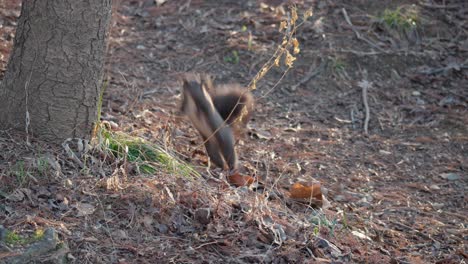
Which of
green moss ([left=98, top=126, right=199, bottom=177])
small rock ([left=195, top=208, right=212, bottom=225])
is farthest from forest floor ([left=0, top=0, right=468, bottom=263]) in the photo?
green moss ([left=98, top=126, right=199, bottom=177])

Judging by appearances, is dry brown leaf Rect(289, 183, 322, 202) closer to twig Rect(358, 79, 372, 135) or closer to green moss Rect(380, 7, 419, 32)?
twig Rect(358, 79, 372, 135)

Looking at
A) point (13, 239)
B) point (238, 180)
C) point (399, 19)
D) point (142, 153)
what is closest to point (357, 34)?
point (399, 19)

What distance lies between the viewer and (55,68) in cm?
455

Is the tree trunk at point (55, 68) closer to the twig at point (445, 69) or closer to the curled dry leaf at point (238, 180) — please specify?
the curled dry leaf at point (238, 180)

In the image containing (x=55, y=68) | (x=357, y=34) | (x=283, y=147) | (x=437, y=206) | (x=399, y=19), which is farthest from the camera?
(x=399, y=19)

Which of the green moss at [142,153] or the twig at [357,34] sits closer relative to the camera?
the green moss at [142,153]

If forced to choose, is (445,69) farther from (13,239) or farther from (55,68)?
(13,239)

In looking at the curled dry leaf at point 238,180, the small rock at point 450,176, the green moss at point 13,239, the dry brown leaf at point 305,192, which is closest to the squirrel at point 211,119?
the curled dry leaf at point 238,180

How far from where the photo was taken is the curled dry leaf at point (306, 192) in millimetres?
5215

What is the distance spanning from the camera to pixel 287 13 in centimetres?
831

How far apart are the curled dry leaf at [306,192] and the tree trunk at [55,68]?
146 cm

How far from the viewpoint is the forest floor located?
13.9ft

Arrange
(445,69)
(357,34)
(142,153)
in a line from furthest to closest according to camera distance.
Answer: (357,34)
(445,69)
(142,153)

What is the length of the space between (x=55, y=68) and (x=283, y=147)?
89.8 inches
